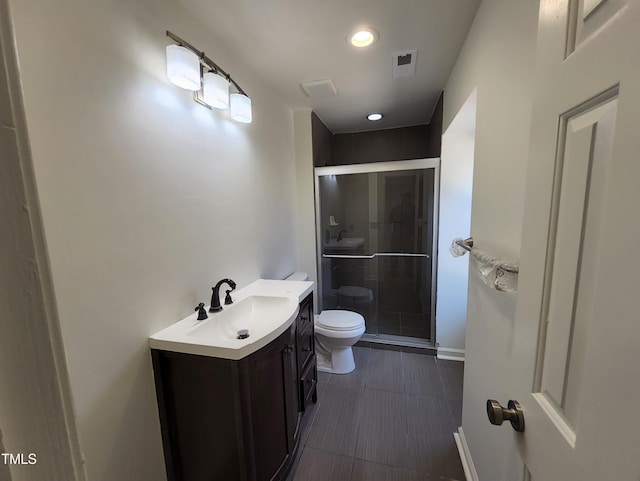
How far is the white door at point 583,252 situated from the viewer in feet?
1.08

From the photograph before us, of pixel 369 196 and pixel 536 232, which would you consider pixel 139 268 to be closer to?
pixel 536 232

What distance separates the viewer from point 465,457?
4.72ft

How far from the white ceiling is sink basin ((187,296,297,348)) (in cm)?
154

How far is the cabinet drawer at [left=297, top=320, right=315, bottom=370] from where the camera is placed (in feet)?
5.33

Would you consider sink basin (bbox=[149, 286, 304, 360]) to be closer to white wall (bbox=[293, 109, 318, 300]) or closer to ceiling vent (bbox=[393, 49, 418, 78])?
white wall (bbox=[293, 109, 318, 300])

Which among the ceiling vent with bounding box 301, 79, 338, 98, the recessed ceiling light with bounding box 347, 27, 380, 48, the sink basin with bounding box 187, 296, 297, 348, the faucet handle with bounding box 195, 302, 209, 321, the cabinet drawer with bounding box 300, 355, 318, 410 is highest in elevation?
the recessed ceiling light with bounding box 347, 27, 380, 48

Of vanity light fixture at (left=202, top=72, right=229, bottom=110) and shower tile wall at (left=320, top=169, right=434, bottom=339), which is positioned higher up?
vanity light fixture at (left=202, top=72, right=229, bottom=110)

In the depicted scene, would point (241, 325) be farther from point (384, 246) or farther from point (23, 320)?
point (384, 246)

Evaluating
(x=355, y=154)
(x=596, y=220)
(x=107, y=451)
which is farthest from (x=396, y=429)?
(x=355, y=154)

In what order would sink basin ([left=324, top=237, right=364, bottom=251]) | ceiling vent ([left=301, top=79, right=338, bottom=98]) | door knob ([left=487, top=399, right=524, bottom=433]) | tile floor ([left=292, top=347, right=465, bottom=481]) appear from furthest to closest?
sink basin ([left=324, top=237, right=364, bottom=251]), ceiling vent ([left=301, top=79, right=338, bottom=98]), tile floor ([left=292, top=347, right=465, bottom=481]), door knob ([left=487, top=399, right=524, bottom=433])

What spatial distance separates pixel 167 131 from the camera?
47.0 inches

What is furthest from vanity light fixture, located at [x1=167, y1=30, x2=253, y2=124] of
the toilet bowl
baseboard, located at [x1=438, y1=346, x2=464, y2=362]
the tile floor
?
baseboard, located at [x1=438, y1=346, x2=464, y2=362]

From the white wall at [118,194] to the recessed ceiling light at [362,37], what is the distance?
79cm

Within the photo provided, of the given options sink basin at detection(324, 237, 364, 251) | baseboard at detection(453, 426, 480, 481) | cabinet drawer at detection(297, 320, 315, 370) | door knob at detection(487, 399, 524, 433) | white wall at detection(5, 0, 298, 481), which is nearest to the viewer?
door knob at detection(487, 399, 524, 433)
